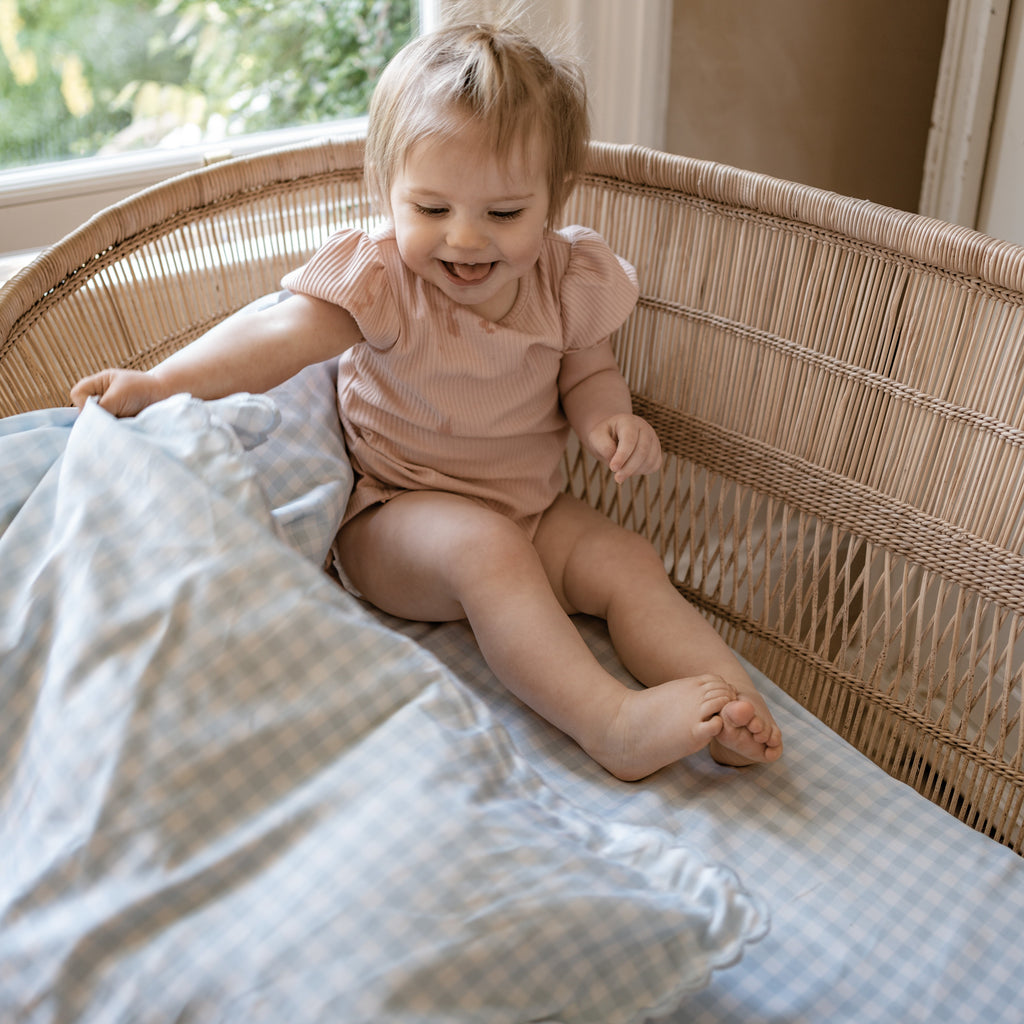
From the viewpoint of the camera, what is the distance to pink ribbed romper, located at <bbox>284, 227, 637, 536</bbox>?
0.88 meters

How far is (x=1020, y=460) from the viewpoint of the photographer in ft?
2.61

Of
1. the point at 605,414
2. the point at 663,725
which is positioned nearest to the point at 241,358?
the point at 605,414

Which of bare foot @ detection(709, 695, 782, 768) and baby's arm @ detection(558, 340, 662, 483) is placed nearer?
bare foot @ detection(709, 695, 782, 768)

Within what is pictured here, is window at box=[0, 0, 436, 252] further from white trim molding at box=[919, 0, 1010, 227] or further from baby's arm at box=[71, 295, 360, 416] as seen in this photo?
white trim molding at box=[919, 0, 1010, 227]

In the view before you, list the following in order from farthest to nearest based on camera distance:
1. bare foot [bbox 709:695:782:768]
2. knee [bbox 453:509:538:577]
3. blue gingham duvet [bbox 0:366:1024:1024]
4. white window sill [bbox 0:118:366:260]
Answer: white window sill [bbox 0:118:366:260] → knee [bbox 453:509:538:577] → bare foot [bbox 709:695:782:768] → blue gingham duvet [bbox 0:366:1024:1024]

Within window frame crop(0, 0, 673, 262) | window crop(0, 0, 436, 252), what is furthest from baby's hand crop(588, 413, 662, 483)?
window crop(0, 0, 436, 252)

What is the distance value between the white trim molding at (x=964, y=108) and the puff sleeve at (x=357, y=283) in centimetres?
78

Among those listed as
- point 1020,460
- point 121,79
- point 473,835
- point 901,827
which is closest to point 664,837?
point 473,835

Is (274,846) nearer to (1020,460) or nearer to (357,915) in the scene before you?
(357,915)

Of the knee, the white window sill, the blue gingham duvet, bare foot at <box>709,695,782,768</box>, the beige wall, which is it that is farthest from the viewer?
the beige wall

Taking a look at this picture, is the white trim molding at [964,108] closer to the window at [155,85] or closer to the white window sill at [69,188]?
the window at [155,85]

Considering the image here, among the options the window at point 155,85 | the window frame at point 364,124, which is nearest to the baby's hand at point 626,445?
the window frame at point 364,124

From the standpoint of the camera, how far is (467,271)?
2.77ft

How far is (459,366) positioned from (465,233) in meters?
0.13
